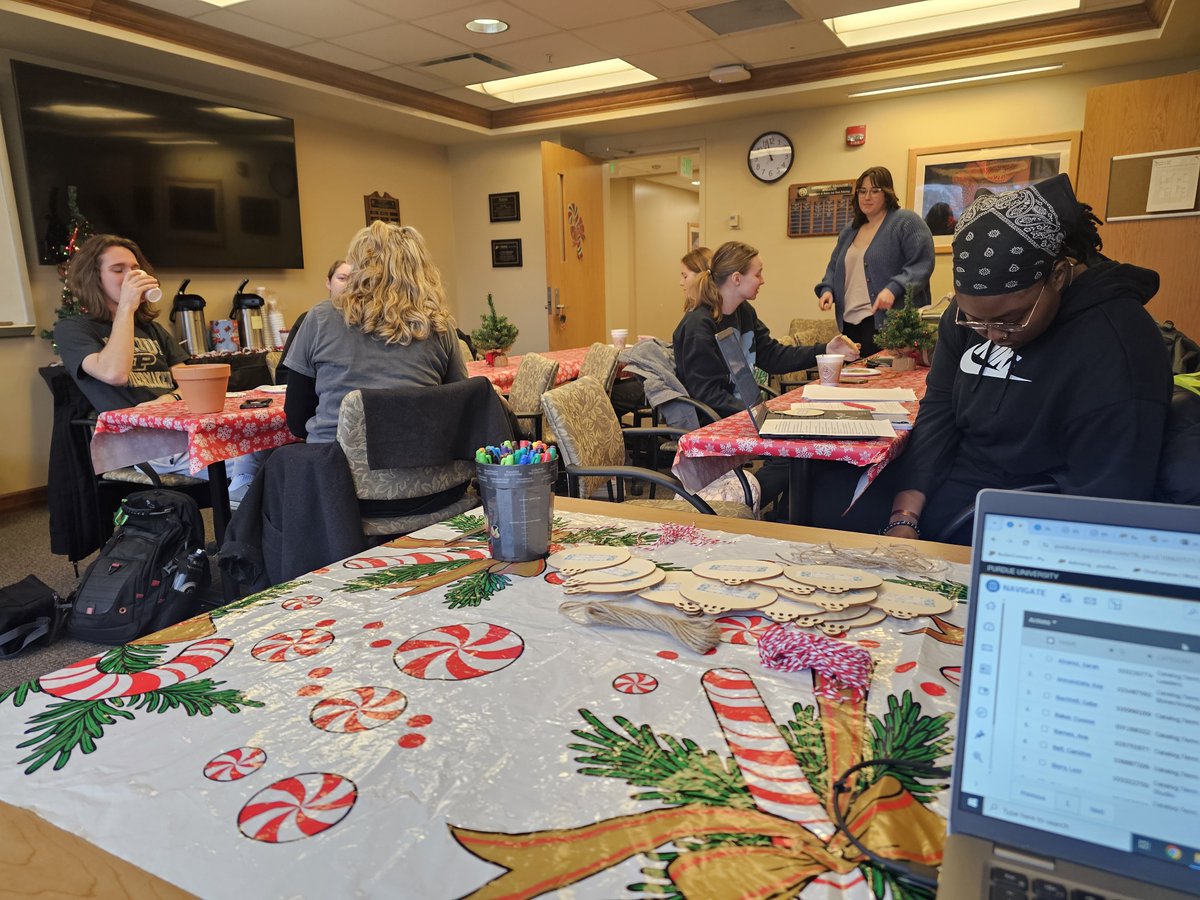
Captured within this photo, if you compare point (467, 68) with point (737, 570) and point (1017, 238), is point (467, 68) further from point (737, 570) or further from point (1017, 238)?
point (737, 570)

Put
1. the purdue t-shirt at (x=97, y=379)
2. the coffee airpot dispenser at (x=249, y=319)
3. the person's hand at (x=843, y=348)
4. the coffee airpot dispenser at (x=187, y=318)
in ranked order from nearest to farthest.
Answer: the purdue t-shirt at (x=97, y=379) → the person's hand at (x=843, y=348) → the coffee airpot dispenser at (x=187, y=318) → the coffee airpot dispenser at (x=249, y=319)

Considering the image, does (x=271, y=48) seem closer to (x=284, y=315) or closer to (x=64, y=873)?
(x=284, y=315)

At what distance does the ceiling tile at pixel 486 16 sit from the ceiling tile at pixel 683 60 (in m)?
0.87

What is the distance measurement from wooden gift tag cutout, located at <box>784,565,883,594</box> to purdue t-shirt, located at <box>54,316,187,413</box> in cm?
270

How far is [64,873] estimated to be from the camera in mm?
510

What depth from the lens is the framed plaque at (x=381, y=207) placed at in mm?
6492

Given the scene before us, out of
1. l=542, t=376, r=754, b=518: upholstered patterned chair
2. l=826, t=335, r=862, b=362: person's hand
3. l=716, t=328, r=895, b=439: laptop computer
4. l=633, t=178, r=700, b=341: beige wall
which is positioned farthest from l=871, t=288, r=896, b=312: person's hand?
l=633, t=178, r=700, b=341: beige wall

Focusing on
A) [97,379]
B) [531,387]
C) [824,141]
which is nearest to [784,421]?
[531,387]

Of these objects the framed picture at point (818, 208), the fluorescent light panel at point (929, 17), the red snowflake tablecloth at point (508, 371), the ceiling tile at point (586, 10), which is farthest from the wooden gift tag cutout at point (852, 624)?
the framed picture at point (818, 208)

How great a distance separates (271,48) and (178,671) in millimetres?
5099

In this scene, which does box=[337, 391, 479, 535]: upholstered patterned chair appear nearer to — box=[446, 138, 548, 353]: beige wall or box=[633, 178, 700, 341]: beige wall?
box=[446, 138, 548, 353]: beige wall

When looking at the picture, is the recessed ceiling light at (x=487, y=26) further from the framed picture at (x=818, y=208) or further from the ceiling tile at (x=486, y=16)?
the framed picture at (x=818, y=208)

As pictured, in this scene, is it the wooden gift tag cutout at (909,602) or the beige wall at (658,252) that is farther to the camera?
the beige wall at (658,252)

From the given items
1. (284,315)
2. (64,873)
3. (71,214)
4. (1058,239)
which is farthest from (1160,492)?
(284,315)
